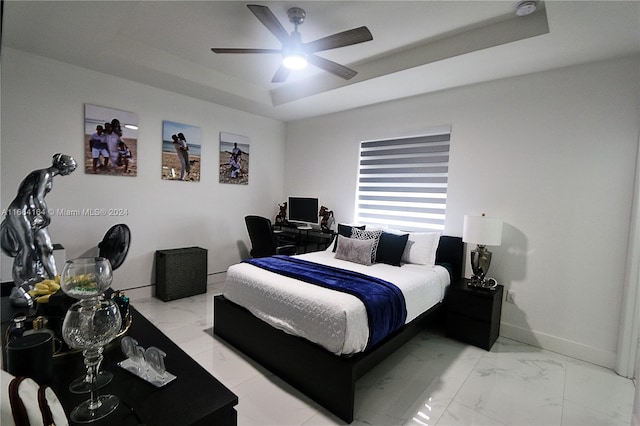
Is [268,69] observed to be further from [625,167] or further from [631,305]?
[631,305]

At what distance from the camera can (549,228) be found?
2.87 meters

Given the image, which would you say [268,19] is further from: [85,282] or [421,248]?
[421,248]

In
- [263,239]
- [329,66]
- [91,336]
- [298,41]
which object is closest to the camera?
[91,336]

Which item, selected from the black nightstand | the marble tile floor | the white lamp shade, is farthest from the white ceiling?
the marble tile floor

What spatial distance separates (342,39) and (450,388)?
107 inches

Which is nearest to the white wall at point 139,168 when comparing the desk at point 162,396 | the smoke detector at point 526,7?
the desk at point 162,396

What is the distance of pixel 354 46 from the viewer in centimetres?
293

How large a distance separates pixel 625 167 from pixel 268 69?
361 cm

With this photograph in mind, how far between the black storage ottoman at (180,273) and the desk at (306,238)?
1.24 meters

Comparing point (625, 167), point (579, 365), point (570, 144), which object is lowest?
point (579, 365)

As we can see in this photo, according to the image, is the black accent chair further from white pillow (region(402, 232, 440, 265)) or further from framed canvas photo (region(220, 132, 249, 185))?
white pillow (region(402, 232, 440, 265))

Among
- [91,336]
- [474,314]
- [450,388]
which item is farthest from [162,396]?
[474,314]

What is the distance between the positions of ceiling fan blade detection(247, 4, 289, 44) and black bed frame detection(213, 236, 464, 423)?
2.21 m

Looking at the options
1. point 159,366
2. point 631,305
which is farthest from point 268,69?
point 631,305
